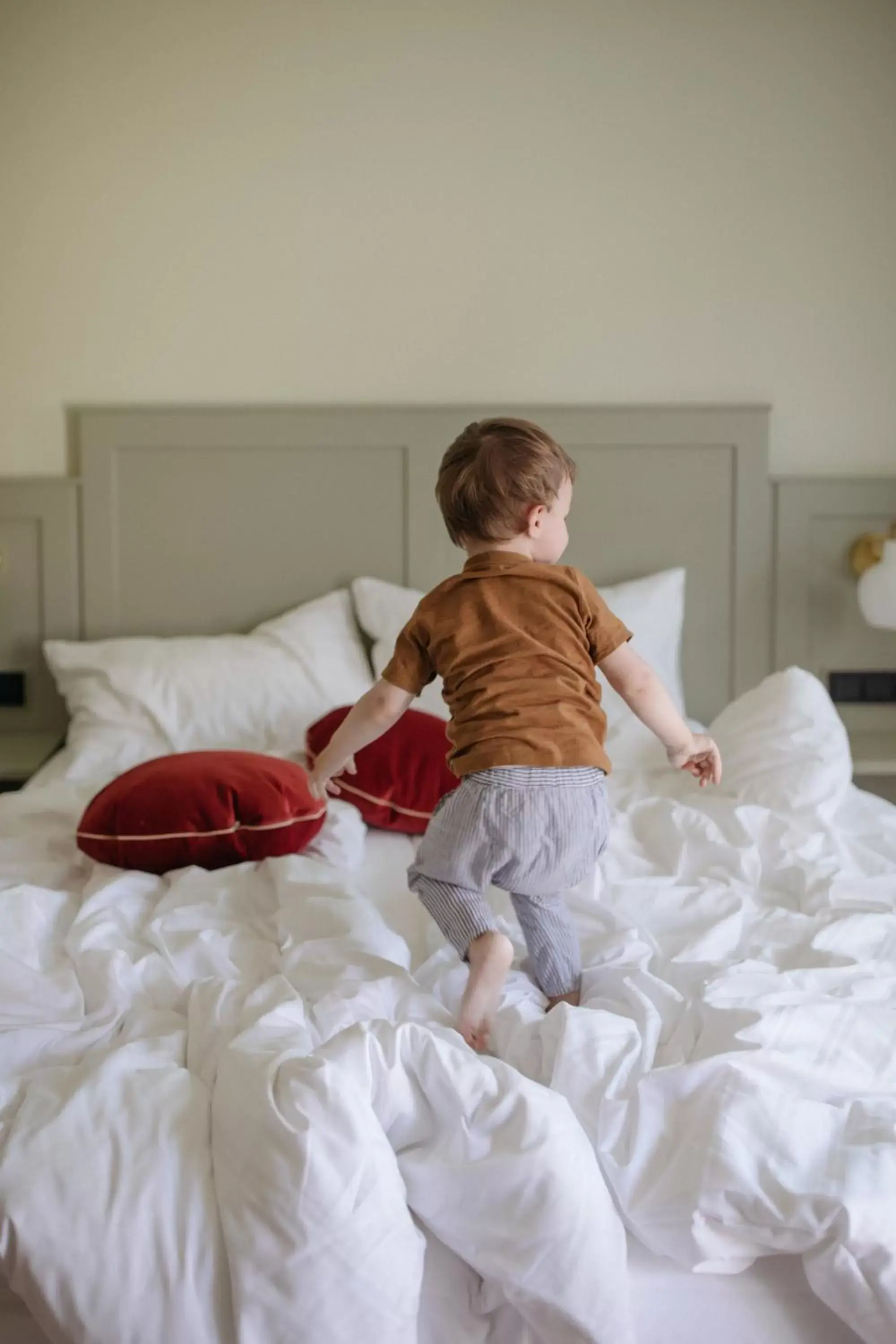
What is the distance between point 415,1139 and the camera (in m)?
1.21

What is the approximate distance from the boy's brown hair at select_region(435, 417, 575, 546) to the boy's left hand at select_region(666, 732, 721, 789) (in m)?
0.38

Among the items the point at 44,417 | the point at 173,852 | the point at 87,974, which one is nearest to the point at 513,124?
the point at 44,417

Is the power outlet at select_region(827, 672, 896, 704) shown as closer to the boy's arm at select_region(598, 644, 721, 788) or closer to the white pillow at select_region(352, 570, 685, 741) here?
the white pillow at select_region(352, 570, 685, 741)

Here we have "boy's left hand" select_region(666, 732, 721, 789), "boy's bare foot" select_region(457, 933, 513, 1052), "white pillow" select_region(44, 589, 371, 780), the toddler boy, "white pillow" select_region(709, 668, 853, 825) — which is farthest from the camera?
"white pillow" select_region(44, 589, 371, 780)

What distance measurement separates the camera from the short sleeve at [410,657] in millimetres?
1657

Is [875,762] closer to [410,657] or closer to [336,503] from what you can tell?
[336,503]

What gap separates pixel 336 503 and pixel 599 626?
160 cm

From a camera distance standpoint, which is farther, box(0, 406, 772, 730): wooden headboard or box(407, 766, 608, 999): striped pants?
box(0, 406, 772, 730): wooden headboard

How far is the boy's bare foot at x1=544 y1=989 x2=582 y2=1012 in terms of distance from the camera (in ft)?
5.30

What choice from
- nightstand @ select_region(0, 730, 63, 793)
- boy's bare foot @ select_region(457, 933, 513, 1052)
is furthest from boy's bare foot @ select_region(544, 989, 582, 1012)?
nightstand @ select_region(0, 730, 63, 793)

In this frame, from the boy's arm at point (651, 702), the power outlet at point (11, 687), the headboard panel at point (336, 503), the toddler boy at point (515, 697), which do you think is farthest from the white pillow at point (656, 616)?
the power outlet at point (11, 687)

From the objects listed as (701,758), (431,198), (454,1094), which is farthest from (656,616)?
(454,1094)

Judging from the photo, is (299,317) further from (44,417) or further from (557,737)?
(557,737)

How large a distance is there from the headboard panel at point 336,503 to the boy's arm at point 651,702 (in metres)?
1.49
